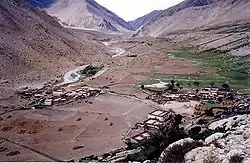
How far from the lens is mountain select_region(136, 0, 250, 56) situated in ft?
296

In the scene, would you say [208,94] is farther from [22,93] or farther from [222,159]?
[222,159]

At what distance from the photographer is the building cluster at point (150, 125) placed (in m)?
28.6

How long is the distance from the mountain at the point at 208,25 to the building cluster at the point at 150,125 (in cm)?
3946

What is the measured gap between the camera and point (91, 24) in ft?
589

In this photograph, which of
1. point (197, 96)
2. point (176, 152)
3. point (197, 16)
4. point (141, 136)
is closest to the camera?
point (176, 152)

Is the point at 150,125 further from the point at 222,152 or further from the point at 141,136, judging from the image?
the point at 222,152

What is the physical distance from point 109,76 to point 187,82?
1380cm

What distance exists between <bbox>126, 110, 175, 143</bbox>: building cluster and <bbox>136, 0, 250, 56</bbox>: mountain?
129 ft

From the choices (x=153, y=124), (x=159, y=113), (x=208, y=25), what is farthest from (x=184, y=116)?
(x=208, y=25)

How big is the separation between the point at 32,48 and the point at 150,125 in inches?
1943

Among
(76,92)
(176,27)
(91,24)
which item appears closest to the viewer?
(76,92)

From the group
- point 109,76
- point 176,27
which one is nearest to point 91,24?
point 176,27

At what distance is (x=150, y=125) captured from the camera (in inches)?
1226

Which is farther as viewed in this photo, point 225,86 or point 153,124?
point 225,86
